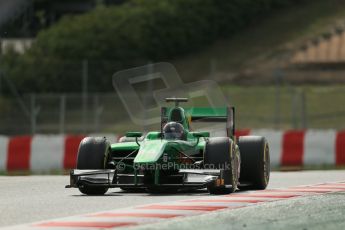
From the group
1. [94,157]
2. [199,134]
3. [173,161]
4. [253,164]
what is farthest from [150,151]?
[253,164]

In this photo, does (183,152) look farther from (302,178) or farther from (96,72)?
(96,72)

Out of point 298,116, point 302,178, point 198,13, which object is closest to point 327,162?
point 302,178

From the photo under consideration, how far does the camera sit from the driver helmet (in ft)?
48.1

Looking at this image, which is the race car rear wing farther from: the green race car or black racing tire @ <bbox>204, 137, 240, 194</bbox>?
black racing tire @ <bbox>204, 137, 240, 194</bbox>

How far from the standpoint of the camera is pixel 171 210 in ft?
37.7

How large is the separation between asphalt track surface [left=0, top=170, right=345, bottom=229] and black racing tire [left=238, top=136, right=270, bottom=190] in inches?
28.9

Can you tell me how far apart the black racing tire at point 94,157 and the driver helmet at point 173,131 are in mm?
736

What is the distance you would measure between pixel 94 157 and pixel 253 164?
210cm

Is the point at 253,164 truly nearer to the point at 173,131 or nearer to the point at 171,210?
the point at 173,131

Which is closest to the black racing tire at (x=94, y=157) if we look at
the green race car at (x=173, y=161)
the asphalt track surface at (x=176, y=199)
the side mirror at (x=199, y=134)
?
the green race car at (x=173, y=161)

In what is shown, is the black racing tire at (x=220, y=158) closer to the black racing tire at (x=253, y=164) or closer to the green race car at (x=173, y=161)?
the green race car at (x=173, y=161)

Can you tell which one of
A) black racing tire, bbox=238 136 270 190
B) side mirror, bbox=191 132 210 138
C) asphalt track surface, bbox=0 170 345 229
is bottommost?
asphalt track surface, bbox=0 170 345 229

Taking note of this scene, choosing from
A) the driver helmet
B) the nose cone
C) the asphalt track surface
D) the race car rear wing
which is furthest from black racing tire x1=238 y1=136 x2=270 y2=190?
the nose cone

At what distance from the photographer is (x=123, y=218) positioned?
1064cm
